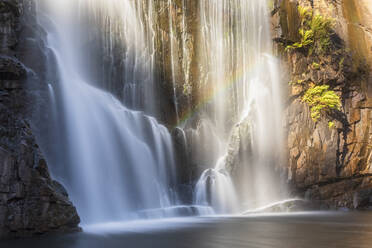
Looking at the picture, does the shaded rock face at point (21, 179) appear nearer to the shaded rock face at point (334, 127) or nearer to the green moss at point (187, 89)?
the green moss at point (187, 89)

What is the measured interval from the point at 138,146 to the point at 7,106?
5.54 m

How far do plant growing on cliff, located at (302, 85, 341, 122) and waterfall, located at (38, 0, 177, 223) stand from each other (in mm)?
7905

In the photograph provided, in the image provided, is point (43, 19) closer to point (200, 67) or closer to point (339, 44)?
point (200, 67)

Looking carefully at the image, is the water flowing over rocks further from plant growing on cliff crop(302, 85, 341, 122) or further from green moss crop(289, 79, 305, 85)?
plant growing on cliff crop(302, 85, 341, 122)

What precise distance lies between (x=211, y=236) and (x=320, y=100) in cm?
1191

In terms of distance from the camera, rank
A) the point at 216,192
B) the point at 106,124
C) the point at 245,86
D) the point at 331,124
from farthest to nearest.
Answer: the point at 245,86 → the point at 331,124 → the point at 216,192 → the point at 106,124

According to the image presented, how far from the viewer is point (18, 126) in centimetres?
952

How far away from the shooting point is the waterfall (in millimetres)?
11922

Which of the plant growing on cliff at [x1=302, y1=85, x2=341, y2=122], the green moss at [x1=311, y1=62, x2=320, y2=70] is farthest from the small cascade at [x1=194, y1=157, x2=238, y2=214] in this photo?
the green moss at [x1=311, y1=62, x2=320, y2=70]

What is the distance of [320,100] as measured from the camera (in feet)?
60.5

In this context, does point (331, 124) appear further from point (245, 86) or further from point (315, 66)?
point (245, 86)

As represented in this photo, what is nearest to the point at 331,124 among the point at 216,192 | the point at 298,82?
the point at 298,82

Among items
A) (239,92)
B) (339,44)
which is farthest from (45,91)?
(339,44)

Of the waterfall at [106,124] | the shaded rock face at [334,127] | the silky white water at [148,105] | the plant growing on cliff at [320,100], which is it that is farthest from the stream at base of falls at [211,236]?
the plant growing on cliff at [320,100]
